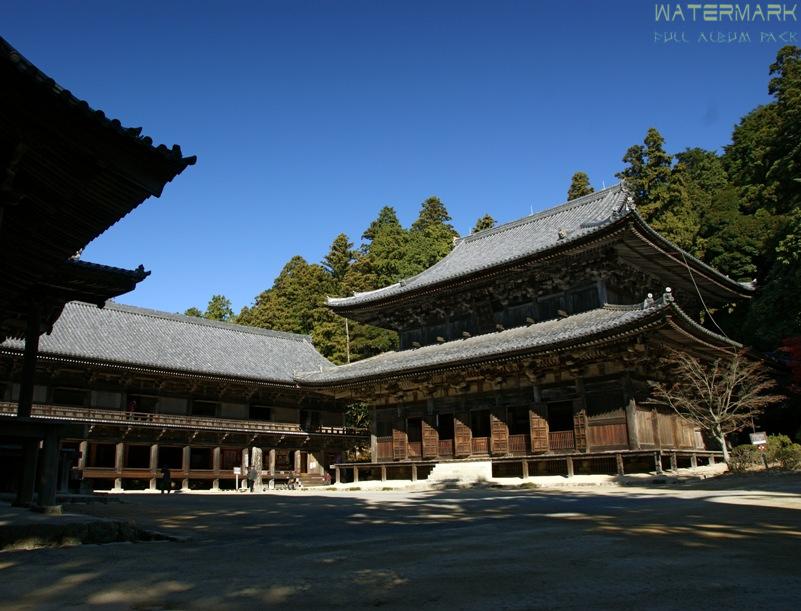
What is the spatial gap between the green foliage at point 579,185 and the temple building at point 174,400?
1016 inches

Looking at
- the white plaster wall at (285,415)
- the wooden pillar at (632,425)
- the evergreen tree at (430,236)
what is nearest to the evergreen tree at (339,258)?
the evergreen tree at (430,236)

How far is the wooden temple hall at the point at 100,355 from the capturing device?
21.6 feet

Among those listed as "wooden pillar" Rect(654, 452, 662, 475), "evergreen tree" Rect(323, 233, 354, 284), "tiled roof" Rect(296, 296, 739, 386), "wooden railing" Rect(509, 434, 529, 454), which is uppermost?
"evergreen tree" Rect(323, 233, 354, 284)

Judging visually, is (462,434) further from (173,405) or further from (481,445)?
(173,405)

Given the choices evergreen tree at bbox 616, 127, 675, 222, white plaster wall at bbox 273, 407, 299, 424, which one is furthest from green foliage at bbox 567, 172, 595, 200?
white plaster wall at bbox 273, 407, 299, 424

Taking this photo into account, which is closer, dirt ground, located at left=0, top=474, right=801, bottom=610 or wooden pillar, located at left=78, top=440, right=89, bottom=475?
dirt ground, located at left=0, top=474, right=801, bottom=610

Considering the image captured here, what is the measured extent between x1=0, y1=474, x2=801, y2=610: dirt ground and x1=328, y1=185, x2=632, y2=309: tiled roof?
18.0 meters

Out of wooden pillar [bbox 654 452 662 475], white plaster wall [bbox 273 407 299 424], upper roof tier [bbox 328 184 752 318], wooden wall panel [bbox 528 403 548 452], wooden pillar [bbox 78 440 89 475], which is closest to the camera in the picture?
wooden pillar [bbox 654 452 662 475]

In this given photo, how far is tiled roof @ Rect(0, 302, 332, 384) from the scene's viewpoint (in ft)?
96.2

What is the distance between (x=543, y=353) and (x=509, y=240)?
35.7 ft

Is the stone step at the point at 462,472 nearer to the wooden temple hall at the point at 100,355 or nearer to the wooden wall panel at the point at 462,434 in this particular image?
the wooden wall panel at the point at 462,434

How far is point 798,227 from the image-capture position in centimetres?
2586

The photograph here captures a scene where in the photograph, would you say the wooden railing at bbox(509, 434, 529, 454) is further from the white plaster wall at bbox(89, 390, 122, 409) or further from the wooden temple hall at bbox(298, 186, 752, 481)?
the white plaster wall at bbox(89, 390, 122, 409)

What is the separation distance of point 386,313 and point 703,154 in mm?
39224
